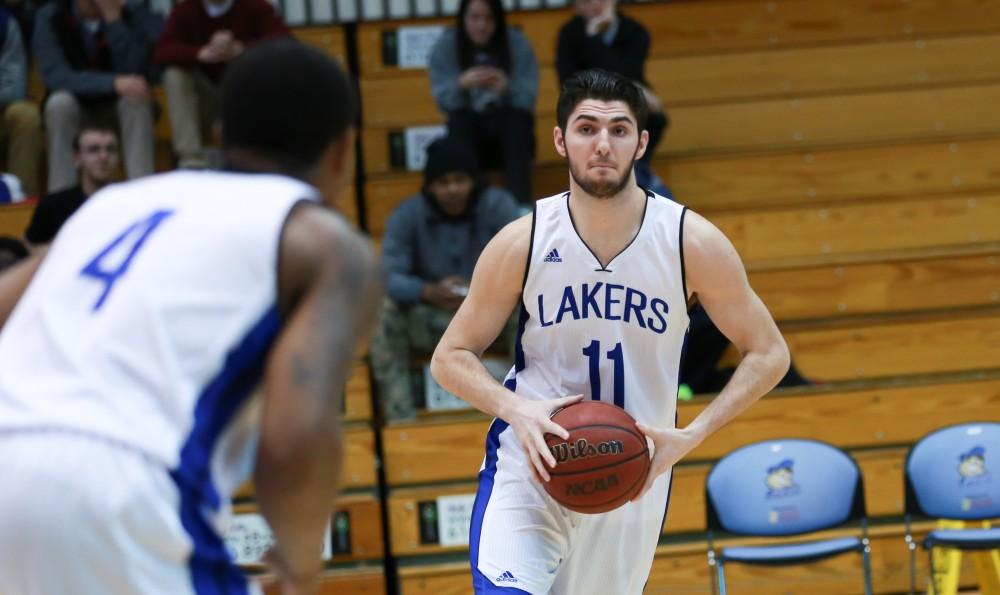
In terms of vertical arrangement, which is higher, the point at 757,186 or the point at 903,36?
the point at 903,36

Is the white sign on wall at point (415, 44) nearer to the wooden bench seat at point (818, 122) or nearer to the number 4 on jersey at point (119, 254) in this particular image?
the wooden bench seat at point (818, 122)

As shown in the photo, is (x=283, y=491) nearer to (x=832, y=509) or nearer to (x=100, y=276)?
(x=100, y=276)

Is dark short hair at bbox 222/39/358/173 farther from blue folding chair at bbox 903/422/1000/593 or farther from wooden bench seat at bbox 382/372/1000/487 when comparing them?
wooden bench seat at bbox 382/372/1000/487

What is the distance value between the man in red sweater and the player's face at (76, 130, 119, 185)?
0.75 meters

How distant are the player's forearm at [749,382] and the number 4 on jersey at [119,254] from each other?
8.56 ft

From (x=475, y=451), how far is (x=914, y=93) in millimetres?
4780

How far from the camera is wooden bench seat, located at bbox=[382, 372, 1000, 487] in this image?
776 cm

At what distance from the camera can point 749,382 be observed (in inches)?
179

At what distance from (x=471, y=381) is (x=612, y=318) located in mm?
535

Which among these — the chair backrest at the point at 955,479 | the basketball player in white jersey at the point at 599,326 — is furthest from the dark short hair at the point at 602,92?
the chair backrest at the point at 955,479

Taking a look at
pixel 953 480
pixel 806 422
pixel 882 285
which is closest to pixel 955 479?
pixel 953 480

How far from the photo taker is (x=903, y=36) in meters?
10.8

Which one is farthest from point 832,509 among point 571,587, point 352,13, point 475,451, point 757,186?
point 352,13

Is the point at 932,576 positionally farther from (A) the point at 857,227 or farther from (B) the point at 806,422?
(A) the point at 857,227
